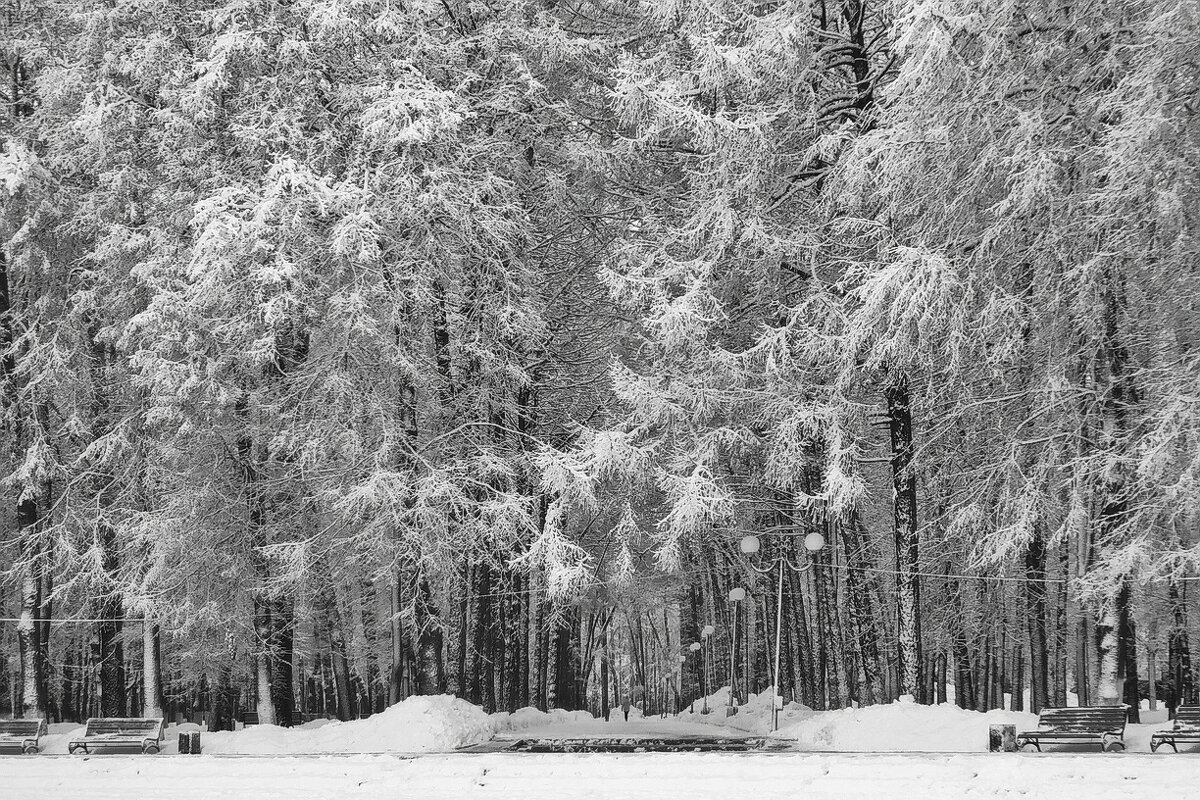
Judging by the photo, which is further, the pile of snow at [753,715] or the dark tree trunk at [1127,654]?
the pile of snow at [753,715]

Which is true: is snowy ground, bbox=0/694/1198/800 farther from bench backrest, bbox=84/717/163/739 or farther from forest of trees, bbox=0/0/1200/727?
forest of trees, bbox=0/0/1200/727

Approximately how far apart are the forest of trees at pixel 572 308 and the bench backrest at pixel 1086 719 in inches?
68.0

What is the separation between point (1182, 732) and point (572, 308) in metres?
14.3

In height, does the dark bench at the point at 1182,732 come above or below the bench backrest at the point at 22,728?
above

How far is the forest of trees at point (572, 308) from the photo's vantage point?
49.8 ft

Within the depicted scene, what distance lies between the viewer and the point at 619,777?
11.9 metres

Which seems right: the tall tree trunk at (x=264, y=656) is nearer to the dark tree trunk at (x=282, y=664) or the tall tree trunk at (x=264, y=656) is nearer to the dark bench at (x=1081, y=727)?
the dark tree trunk at (x=282, y=664)

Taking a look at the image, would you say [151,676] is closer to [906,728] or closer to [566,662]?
[566,662]

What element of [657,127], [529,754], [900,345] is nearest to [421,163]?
[657,127]

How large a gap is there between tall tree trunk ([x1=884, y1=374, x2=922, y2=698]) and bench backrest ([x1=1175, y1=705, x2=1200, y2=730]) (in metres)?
4.45

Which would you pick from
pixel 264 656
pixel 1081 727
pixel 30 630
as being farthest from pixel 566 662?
pixel 1081 727

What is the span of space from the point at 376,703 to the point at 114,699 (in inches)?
655

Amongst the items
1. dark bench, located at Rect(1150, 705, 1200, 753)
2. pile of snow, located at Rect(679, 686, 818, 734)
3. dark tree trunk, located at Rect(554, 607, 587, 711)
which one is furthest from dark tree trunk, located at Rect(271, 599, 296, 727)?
dark bench, located at Rect(1150, 705, 1200, 753)

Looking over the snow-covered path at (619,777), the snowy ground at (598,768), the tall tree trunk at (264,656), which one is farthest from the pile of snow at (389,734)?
the tall tree trunk at (264,656)
